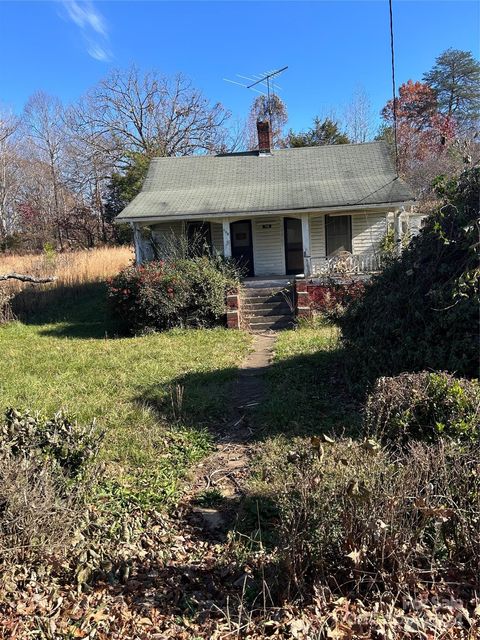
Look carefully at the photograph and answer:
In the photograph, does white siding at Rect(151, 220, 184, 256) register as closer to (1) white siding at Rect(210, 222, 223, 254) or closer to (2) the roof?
(2) the roof

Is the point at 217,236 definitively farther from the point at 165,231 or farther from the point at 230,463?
the point at 230,463

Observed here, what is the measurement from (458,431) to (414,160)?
35.7m

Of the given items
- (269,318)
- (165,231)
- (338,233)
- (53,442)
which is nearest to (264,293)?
(269,318)

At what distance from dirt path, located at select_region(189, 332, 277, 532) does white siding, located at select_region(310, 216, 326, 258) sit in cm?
1102

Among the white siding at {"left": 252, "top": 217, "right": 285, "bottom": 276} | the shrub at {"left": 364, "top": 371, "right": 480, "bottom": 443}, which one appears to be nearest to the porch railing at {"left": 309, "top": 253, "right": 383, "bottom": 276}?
the white siding at {"left": 252, "top": 217, "right": 285, "bottom": 276}

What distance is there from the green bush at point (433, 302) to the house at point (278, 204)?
901 centimetres

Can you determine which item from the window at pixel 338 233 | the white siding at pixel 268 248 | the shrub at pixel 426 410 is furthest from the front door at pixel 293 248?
the shrub at pixel 426 410

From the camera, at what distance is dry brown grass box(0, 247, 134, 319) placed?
55.2 ft

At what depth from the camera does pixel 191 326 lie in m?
12.9

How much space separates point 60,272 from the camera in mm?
19125

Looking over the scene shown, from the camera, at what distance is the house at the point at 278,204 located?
1567cm

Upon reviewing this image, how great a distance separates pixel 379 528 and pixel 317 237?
16.0 m

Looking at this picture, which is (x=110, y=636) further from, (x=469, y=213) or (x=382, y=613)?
(x=469, y=213)

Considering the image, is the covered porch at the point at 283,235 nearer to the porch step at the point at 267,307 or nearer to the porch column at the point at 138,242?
the porch column at the point at 138,242
